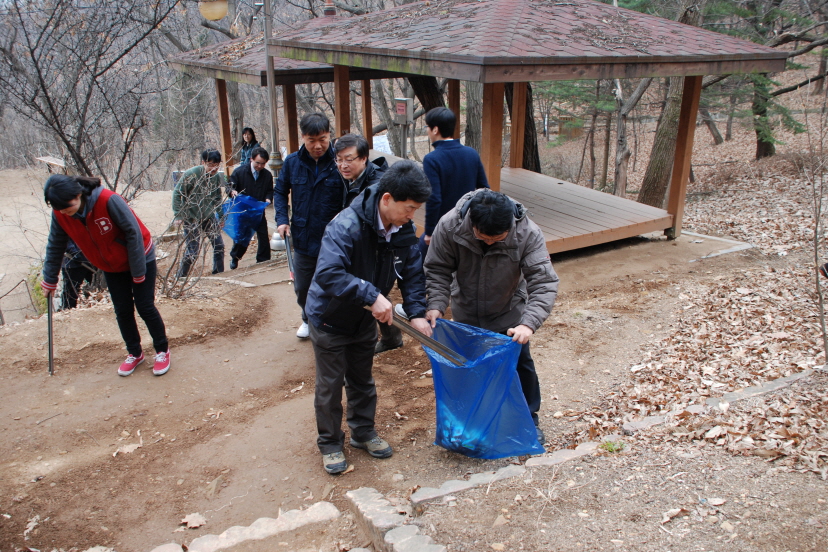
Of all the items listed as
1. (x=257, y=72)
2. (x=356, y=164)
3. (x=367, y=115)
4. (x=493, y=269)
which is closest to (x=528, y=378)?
(x=493, y=269)

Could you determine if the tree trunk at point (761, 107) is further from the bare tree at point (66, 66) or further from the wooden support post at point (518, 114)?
the bare tree at point (66, 66)

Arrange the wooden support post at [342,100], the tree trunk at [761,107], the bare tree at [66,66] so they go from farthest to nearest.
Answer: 1. the tree trunk at [761,107]
2. the wooden support post at [342,100]
3. the bare tree at [66,66]

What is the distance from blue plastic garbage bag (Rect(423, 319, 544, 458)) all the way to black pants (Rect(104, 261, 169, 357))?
2284mm

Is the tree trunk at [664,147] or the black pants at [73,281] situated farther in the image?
the tree trunk at [664,147]

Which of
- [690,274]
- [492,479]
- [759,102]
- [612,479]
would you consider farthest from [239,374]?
[759,102]

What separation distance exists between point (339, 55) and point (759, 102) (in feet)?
35.8

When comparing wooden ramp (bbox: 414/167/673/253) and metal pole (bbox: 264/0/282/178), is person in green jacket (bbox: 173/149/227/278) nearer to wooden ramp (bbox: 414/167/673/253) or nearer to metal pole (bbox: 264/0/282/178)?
metal pole (bbox: 264/0/282/178)

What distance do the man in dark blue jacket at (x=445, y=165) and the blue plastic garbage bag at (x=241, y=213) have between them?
3182 mm

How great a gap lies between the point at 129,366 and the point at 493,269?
305cm

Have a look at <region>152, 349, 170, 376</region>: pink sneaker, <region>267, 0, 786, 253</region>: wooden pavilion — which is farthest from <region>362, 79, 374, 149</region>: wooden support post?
<region>152, 349, 170, 376</region>: pink sneaker

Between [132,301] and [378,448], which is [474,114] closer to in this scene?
[132,301]

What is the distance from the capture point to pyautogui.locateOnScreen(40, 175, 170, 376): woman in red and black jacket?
3.81 meters

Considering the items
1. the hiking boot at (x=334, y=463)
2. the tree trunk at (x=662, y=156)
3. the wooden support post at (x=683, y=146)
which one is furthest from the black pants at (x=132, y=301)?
the tree trunk at (x=662, y=156)

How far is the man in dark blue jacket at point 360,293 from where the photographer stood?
282 centimetres
